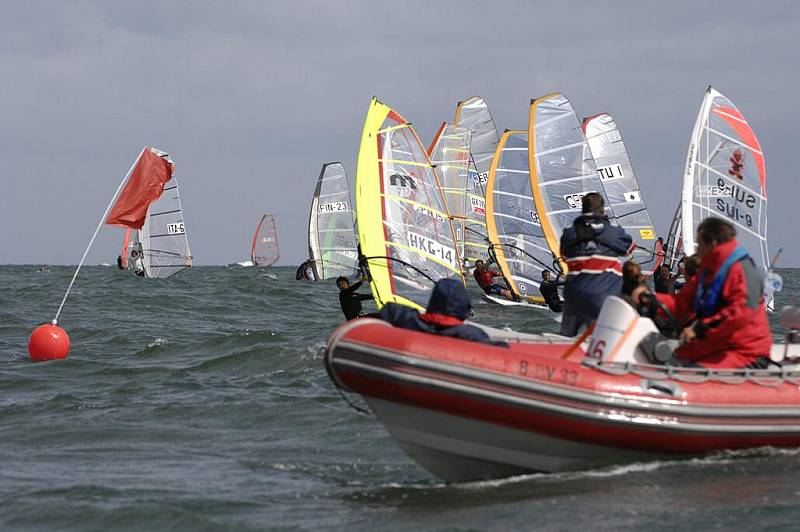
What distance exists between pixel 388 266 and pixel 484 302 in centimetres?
988

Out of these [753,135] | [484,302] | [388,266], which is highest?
[753,135]

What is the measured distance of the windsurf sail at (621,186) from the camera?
80.4 feet

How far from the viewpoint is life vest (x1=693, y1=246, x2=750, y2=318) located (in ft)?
21.4

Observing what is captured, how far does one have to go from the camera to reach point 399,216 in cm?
1316

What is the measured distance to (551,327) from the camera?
57.2 ft

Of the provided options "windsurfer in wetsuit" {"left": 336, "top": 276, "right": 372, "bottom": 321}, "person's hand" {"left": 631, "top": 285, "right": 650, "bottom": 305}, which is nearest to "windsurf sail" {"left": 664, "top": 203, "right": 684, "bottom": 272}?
"windsurfer in wetsuit" {"left": 336, "top": 276, "right": 372, "bottom": 321}

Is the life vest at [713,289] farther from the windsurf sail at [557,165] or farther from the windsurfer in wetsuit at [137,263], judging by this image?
the windsurfer in wetsuit at [137,263]

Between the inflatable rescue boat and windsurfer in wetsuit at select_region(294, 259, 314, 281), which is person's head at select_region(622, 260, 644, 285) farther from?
windsurfer in wetsuit at select_region(294, 259, 314, 281)

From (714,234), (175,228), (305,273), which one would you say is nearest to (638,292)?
(714,234)

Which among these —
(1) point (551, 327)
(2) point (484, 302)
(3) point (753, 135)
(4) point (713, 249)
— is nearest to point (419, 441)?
(4) point (713, 249)

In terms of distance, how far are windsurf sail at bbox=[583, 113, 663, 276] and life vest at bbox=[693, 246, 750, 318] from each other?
683 inches

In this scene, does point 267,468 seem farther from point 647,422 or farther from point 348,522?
point 647,422

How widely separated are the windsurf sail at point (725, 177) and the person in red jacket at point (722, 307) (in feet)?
33.0

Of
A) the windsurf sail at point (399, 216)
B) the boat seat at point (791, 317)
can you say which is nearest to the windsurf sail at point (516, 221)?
the windsurf sail at point (399, 216)
